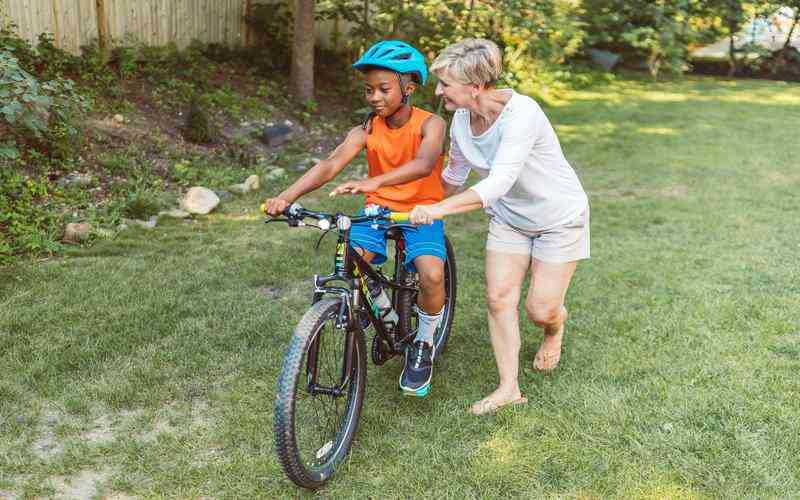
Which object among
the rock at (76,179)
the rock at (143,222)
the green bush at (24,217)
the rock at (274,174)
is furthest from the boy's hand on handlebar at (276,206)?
the rock at (274,174)

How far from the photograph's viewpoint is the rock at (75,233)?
6000 millimetres

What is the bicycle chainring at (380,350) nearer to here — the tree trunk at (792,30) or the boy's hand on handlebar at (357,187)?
the boy's hand on handlebar at (357,187)

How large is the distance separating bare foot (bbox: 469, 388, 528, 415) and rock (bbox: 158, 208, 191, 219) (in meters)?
4.08

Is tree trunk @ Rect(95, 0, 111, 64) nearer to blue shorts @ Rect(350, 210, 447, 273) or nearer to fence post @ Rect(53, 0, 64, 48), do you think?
fence post @ Rect(53, 0, 64, 48)

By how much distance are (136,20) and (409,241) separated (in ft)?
26.4

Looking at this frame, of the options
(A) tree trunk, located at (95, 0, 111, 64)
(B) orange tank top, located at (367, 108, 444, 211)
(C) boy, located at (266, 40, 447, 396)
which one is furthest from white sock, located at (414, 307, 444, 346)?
(A) tree trunk, located at (95, 0, 111, 64)

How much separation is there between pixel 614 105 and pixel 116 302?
10970 millimetres

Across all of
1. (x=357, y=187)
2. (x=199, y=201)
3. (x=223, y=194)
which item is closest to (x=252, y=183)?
(x=223, y=194)

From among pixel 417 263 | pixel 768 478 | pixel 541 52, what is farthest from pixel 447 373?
pixel 541 52

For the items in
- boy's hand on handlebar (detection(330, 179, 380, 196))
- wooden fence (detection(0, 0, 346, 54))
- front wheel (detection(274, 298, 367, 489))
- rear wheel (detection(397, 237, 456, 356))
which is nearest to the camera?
front wheel (detection(274, 298, 367, 489))

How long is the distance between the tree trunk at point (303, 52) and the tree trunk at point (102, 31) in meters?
2.53

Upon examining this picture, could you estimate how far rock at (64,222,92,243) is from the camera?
600 cm

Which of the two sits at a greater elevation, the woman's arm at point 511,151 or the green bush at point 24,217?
the woman's arm at point 511,151

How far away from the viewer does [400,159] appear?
141 inches
